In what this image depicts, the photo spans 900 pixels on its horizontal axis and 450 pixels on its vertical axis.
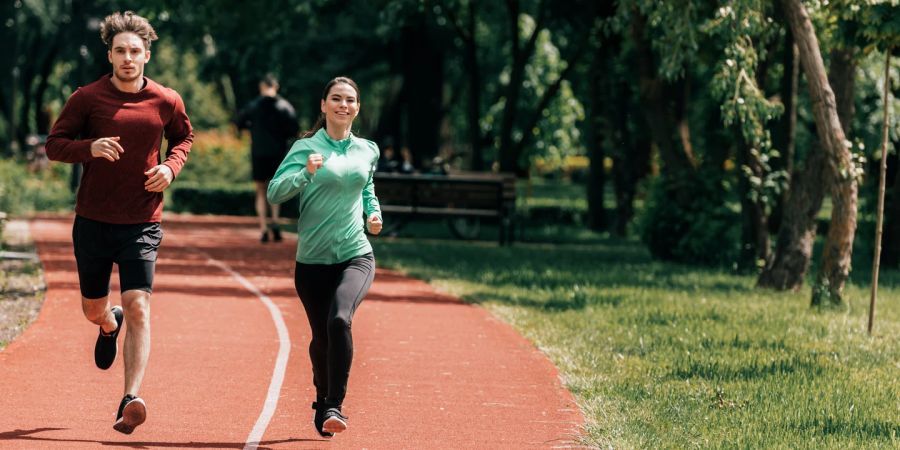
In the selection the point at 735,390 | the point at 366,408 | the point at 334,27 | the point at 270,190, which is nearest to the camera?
the point at 270,190

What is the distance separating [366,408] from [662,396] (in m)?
1.86

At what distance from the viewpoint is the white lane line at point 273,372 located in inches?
301

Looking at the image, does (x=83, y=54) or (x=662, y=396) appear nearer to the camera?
(x=662, y=396)

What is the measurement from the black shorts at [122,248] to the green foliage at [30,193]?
1800cm

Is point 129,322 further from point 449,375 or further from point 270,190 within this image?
point 449,375

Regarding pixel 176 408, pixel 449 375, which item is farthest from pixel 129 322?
pixel 449 375

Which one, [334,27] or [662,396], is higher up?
[334,27]

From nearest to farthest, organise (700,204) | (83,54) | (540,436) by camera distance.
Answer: (540,436) → (700,204) → (83,54)

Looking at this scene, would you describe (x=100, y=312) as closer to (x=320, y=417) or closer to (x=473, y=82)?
(x=320, y=417)

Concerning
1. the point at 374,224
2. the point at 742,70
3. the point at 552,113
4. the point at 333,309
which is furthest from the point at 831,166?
the point at 552,113

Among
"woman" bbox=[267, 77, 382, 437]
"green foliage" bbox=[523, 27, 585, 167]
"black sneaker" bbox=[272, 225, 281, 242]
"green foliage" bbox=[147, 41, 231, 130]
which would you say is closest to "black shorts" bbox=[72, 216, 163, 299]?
"woman" bbox=[267, 77, 382, 437]

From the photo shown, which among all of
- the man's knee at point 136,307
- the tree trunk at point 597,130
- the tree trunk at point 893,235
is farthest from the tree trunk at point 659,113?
the man's knee at point 136,307

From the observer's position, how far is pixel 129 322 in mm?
7527

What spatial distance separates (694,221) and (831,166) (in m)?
6.15
